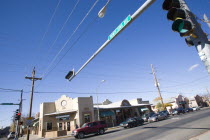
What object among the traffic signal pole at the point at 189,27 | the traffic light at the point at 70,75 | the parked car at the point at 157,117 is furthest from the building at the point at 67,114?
the traffic signal pole at the point at 189,27

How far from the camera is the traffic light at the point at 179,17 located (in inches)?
110

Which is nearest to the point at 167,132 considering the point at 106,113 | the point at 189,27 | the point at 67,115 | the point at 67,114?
the point at 189,27

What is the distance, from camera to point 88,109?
3238 centimetres

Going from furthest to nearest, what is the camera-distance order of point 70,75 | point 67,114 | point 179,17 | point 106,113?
point 106,113
point 67,114
point 70,75
point 179,17

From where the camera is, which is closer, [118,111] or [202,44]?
[202,44]

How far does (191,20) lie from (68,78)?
9.01 metres

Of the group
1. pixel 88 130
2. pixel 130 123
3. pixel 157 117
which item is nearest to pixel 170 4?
pixel 88 130

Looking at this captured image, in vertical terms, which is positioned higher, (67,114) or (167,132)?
(67,114)

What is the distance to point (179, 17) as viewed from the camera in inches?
117

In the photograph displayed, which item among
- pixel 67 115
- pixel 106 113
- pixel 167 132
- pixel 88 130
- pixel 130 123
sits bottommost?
pixel 167 132

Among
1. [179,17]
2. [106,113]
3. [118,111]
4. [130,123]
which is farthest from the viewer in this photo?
[118,111]

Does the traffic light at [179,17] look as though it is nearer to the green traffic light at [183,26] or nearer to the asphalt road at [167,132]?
the green traffic light at [183,26]

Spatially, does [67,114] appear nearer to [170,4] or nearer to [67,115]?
[67,115]

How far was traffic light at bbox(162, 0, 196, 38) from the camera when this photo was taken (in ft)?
9.18
